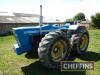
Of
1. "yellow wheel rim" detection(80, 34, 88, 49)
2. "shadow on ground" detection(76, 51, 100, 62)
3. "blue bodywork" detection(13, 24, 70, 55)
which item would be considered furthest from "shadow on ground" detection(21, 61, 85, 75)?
"yellow wheel rim" detection(80, 34, 88, 49)

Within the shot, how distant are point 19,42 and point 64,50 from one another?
5.84 ft

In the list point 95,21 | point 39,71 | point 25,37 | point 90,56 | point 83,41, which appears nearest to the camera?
point 39,71

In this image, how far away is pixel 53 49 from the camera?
8.89 metres

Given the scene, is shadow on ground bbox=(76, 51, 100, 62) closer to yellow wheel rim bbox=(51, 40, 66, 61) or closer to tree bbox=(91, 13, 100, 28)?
yellow wheel rim bbox=(51, 40, 66, 61)

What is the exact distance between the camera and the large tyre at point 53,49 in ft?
27.4

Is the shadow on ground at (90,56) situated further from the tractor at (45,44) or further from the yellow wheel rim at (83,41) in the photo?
the tractor at (45,44)

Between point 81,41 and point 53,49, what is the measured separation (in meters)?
2.95

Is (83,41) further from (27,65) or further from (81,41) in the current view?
(27,65)

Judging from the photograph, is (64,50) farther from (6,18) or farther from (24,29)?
(6,18)

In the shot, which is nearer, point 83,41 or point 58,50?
point 58,50

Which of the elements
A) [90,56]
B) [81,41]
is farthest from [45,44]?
[81,41]

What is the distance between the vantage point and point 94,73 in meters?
8.41

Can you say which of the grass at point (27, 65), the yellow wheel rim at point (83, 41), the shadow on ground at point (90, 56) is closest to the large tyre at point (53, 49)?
the grass at point (27, 65)

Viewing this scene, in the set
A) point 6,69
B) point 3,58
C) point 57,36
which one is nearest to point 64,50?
point 57,36
